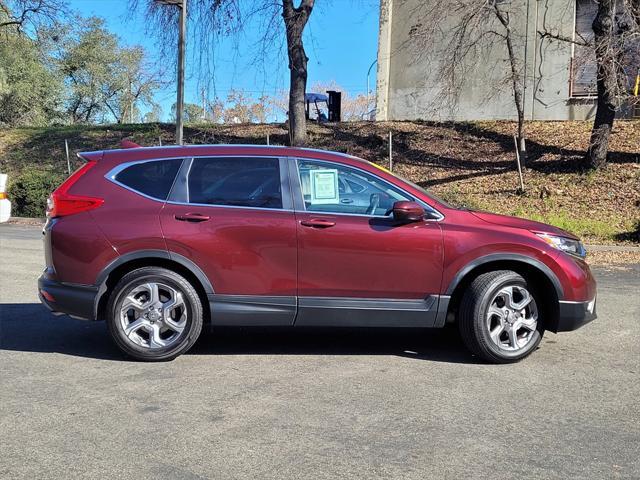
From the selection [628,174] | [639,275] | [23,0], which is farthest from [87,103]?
[639,275]

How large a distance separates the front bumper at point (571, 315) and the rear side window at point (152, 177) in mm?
3516

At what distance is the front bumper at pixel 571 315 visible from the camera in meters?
5.36

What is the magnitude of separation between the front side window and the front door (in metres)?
0.01

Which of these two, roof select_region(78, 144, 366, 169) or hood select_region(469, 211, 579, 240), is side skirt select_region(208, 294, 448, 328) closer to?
hood select_region(469, 211, 579, 240)

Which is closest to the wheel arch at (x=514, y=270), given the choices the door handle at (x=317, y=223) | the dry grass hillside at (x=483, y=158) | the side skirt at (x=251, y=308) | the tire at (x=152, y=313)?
the door handle at (x=317, y=223)

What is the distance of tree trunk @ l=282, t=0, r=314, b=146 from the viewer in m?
18.1

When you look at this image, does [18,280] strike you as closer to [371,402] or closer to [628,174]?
[371,402]

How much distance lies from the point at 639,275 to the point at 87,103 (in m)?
48.5

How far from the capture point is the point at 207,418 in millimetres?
4266

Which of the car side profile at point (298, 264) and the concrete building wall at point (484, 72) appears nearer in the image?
the car side profile at point (298, 264)

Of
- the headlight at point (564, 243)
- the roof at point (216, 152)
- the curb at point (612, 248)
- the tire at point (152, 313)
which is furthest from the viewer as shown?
the curb at point (612, 248)

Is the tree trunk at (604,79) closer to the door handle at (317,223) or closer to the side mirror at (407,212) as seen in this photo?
the side mirror at (407,212)

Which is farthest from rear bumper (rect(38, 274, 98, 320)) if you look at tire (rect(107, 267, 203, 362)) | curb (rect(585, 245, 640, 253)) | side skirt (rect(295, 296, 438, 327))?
curb (rect(585, 245, 640, 253))

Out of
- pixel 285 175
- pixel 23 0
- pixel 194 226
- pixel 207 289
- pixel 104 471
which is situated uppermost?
pixel 23 0
